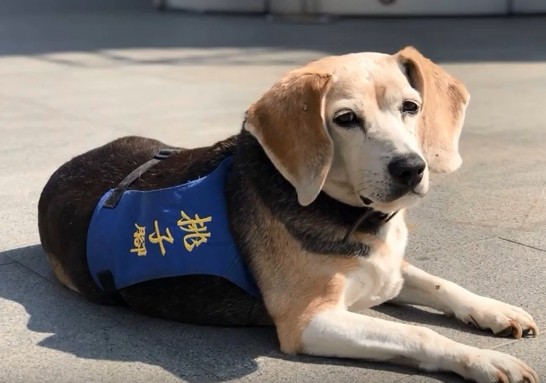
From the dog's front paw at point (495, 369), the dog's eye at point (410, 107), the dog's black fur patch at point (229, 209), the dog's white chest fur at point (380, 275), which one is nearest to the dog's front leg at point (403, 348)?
the dog's front paw at point (495, 369)

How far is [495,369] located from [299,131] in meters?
1.30

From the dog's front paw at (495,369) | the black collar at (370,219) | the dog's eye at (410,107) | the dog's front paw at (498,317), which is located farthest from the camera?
the dog's front paw at (498,317)

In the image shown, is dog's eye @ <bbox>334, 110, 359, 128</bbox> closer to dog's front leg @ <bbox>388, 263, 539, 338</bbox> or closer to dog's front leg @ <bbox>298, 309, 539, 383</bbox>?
dog's front leg @ <bbox>298, 309, 539, 383</bbox>

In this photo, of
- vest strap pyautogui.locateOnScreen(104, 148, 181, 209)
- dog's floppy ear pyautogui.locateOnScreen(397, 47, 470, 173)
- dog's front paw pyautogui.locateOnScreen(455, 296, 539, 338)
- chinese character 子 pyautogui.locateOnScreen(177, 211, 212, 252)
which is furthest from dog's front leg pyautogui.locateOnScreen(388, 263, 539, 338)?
vest strap pyautogui.locateOnScreen(104, 148, 181, 209)

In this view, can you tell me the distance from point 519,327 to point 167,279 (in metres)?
1.71

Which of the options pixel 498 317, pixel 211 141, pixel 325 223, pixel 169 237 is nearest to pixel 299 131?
pixel 325 223

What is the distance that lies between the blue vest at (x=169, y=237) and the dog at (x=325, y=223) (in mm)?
11

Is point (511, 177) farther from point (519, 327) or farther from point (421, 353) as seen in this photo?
point (421, 353)

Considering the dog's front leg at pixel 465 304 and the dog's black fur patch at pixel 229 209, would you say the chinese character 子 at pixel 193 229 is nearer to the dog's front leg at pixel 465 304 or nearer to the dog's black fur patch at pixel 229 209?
the dog's black fur patch at pixel 229 209

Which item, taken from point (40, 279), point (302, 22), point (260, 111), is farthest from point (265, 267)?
point (302, 22)

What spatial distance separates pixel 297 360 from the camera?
4.10 metres

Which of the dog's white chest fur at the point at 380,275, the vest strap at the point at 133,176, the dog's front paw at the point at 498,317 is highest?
the vest strap at the point at 133,176

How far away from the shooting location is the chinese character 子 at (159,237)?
4387 mm

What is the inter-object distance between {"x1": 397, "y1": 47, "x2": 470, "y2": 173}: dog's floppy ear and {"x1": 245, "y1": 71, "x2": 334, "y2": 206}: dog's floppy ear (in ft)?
1.77
